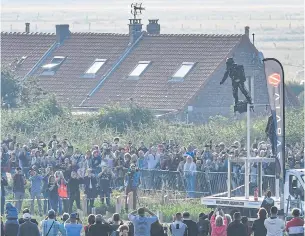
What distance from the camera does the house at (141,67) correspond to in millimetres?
66062

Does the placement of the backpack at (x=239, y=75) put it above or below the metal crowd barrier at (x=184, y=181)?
above

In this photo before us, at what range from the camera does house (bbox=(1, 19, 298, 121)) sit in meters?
66.1

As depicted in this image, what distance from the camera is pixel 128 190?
40.9 m

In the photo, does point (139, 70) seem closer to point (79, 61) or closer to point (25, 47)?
point (79, 61)

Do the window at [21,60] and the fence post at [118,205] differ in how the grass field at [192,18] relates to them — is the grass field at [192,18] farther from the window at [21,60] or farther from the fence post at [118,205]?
the fence post at [118,205]

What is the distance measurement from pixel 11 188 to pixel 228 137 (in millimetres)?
10366

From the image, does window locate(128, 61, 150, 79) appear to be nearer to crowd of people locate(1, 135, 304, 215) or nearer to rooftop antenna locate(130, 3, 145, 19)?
rooftop antenna locate(130, 3, 145, 19)

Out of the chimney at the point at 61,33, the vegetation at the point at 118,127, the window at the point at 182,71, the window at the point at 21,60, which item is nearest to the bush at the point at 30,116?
the vegetation at the point at 118,127

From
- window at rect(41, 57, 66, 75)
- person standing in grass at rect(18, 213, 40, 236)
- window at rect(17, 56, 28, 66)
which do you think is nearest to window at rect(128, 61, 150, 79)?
window at rect(41, 57, 66, 75)

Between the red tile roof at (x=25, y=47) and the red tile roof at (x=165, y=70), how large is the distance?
14.0 ft

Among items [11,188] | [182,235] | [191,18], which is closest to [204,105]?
[11,188]

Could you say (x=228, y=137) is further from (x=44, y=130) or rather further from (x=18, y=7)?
(x=18, y=7)

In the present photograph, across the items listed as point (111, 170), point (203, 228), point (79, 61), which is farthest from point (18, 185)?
point (79, 61)

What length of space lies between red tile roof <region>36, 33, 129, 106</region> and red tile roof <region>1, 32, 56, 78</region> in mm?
654
